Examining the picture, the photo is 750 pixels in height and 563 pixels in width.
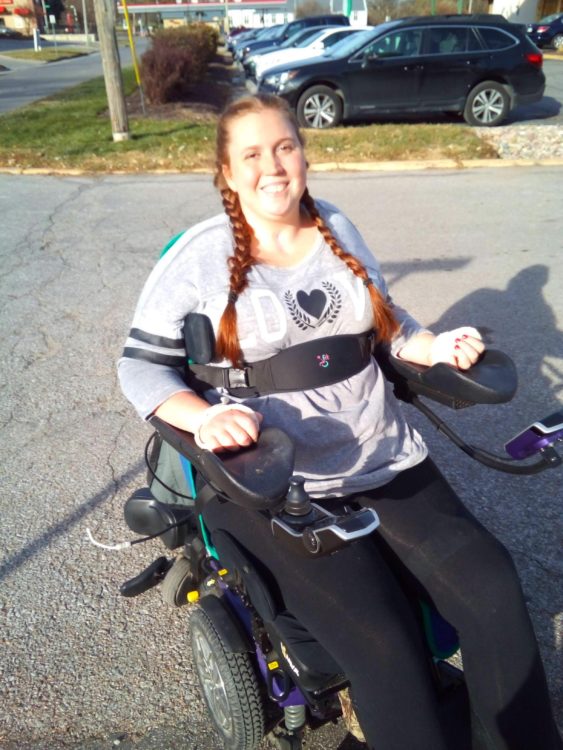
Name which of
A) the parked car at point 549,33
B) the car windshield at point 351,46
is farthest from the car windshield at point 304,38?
the parked car at point 549,33

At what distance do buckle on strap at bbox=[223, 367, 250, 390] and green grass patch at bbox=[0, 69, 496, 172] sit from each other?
743 centimetres

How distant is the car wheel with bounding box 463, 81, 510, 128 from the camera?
11.3m

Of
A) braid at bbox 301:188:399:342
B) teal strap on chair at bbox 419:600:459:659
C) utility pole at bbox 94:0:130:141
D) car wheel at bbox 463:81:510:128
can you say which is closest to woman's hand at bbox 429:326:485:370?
braid at bbox 301:188:399:342

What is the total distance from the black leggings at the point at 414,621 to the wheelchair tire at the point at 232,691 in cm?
26

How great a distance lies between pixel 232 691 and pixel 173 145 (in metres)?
9.60

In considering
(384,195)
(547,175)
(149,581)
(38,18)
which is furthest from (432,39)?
(38,18)

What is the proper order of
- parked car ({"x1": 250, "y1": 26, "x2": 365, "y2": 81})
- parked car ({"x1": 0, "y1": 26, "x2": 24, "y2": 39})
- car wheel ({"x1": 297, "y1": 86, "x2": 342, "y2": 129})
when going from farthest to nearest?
1. parked car ({"x1": 0, "y1": 26, "x2": 24, "y2": 39})
2. parked car ({"x1": 250, "y1": 26, "x2": 365, "y2": 81})
3. car wheel ({"x1": 297, "y1": 86, "x2": 342, "y2": 129})

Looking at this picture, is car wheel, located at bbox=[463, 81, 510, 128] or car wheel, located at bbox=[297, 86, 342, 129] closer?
car wheel, located at bbox=[297, 86, 342, 129]

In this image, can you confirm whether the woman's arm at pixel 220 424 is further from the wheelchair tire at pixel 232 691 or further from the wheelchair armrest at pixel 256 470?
the wheelchair tire at pixel 232 691

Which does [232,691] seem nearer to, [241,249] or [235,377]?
[235,377]

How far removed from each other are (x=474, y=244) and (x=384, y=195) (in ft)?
6.62

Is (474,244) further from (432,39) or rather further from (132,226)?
(432,39)

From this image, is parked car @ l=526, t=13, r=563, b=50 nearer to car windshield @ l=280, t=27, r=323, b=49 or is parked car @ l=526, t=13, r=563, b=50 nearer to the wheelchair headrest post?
car windshield @ l=280, t=27, r=323, b=49

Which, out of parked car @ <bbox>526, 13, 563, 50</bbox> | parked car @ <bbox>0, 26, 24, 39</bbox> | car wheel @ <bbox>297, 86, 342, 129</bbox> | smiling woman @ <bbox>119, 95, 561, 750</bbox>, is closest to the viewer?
smiling woman @ <bbox>119, 95, 561, 750</bbox>
